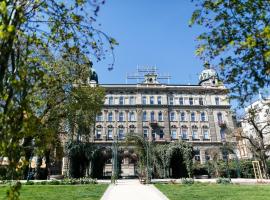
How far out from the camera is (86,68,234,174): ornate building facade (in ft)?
155

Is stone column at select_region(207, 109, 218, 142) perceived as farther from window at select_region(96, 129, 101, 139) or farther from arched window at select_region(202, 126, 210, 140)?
window at select_region(96, 129, 101, 139)

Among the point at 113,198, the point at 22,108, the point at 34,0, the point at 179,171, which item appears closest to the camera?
the point at 22,108

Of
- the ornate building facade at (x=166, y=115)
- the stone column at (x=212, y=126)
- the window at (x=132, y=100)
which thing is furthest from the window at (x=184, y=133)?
the window at (x=132, y=100)

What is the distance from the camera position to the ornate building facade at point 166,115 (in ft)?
155

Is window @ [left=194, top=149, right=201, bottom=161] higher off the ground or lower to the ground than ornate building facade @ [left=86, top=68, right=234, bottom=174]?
lower

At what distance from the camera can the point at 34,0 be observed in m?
4.20

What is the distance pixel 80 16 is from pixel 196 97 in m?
47.1

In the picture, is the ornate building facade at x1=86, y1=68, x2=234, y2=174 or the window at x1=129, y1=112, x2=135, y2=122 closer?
the ornate building facade at x1=86, y1=68, x2=234, y2=174

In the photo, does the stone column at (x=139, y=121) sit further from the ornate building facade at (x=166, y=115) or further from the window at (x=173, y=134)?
the window at (x=173, y=134)

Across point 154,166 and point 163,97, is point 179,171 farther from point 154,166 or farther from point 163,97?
point 163,97

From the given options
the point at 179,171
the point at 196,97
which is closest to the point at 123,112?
the point at 196,97

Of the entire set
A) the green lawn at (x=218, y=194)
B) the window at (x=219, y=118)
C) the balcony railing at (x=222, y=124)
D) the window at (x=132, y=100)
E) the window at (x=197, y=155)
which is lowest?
the green lawn at (x=218, y=194)

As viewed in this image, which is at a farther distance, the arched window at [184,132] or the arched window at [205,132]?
the arched window at [205,132]

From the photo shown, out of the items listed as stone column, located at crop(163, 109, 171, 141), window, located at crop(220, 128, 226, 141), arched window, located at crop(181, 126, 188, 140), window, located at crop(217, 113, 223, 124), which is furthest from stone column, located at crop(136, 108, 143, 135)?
window, located at crop(220, 128, 226, 141)
